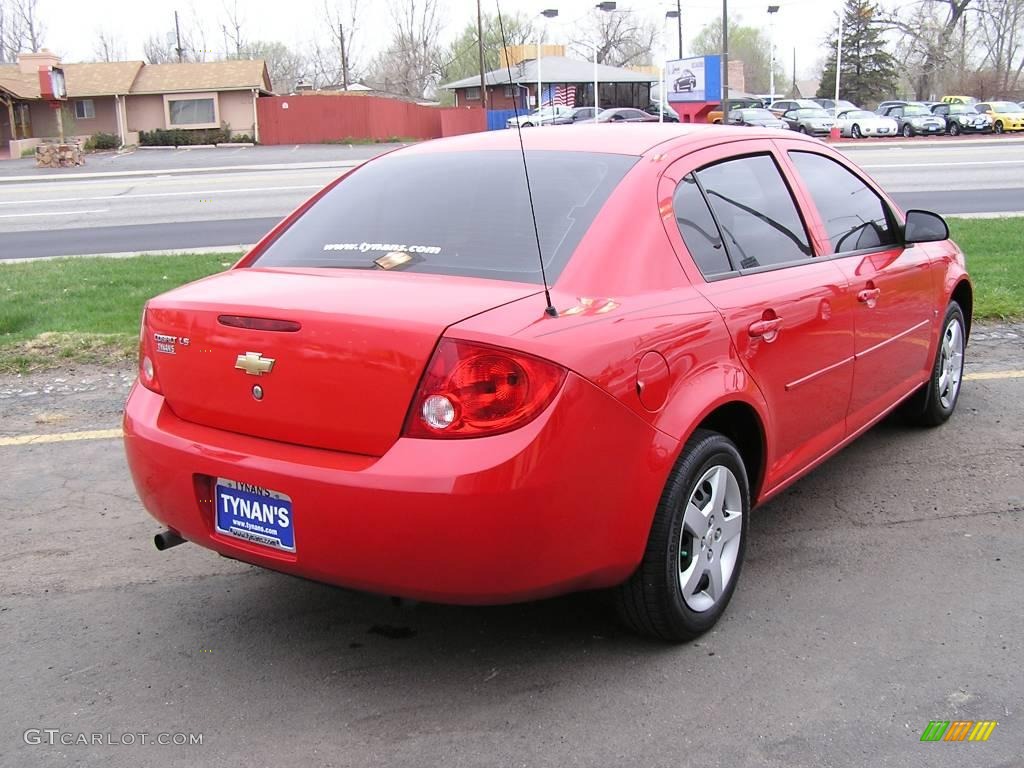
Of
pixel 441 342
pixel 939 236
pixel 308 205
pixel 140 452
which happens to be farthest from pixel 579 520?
pixel 939 236

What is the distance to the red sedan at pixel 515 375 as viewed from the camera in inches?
106

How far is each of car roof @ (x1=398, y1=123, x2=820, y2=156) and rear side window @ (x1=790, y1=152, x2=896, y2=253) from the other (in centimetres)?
32

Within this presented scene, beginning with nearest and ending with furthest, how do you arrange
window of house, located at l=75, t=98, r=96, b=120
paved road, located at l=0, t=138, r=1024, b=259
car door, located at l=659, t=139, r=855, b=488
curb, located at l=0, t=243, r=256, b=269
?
car door, located at l=659, t=139, r=855, b=488
curb, located at l=0, t=243, r=256, b=269
paved road, located at l=0, t=138, r=1024, b=259
window of house, located at l=75, t=98, r=96, b=120

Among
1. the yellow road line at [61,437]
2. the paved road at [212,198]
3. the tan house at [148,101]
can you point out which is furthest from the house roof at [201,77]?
the yellow road line at [61,437]

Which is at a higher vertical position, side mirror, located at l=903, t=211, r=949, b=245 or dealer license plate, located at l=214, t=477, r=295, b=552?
side mirror, located at l=903, t=211, r=949, b=245

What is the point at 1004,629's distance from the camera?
10.9 feet

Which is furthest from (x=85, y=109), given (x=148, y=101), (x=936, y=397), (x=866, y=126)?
(x=936, y=397)

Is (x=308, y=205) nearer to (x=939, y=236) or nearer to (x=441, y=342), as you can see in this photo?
(x=441, y=342)

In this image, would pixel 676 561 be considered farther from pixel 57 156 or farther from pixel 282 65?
pixel 282 65

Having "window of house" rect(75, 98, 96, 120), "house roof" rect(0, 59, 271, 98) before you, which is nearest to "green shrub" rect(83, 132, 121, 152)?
"house roof" rect(0, 59, 271, 98)

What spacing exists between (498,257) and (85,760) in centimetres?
186

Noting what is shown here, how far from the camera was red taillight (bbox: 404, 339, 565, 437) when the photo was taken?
2688mm

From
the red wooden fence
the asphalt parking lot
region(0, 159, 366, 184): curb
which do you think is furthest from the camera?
the red wooden fence

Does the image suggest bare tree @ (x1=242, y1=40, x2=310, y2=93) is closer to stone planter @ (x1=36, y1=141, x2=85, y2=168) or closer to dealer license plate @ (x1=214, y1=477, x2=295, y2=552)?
stone planter @ (x1=36, y1=141, x2=85, y2=168)
